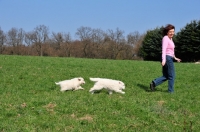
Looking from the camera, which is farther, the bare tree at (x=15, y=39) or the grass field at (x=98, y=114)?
the bare tree at (x=15, y=39)

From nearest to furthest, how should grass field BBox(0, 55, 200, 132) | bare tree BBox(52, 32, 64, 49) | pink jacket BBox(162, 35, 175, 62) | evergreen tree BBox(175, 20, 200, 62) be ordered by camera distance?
grass field BBox(0, 55, 200, 132) < pink jacket BBox(162, 35, 175, 62) < evergreen tree BBox(175, 20, 200, 62) < bare tree BBox(52, 32, 64, 49)

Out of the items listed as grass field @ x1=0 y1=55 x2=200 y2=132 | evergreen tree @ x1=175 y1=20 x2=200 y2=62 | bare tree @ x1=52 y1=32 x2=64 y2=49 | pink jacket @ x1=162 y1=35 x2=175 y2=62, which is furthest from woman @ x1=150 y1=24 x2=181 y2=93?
bare tree @ x1=52 y1=32 x2=64 y2=49

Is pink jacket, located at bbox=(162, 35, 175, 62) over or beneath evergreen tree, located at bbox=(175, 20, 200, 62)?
beneath

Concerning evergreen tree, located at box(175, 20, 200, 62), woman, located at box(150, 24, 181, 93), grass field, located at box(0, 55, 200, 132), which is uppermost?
evergreen tree, located at box(175, 20, 200, 62)

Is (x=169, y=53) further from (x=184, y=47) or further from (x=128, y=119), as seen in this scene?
(x=184, y=47)

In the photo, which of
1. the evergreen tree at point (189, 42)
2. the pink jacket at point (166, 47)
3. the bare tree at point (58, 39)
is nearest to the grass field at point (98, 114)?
the pink jacket at point (166, 47)

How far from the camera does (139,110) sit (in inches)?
255

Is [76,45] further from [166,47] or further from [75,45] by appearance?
[166,47]

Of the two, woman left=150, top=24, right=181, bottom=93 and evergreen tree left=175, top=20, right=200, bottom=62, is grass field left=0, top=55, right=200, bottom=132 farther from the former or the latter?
evergreen tree left=175, top=20, right=200, bottom=62

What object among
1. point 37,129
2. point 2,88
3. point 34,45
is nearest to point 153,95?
point 37,129

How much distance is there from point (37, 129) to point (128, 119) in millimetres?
2004

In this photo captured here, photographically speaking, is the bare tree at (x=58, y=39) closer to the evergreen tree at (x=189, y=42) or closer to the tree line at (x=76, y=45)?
the tree line at (x=76, y=45)

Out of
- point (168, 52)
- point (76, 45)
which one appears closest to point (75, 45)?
point (76, 45)

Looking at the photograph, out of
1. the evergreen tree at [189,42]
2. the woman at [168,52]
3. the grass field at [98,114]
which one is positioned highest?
the evergreen tree at [189,42]
